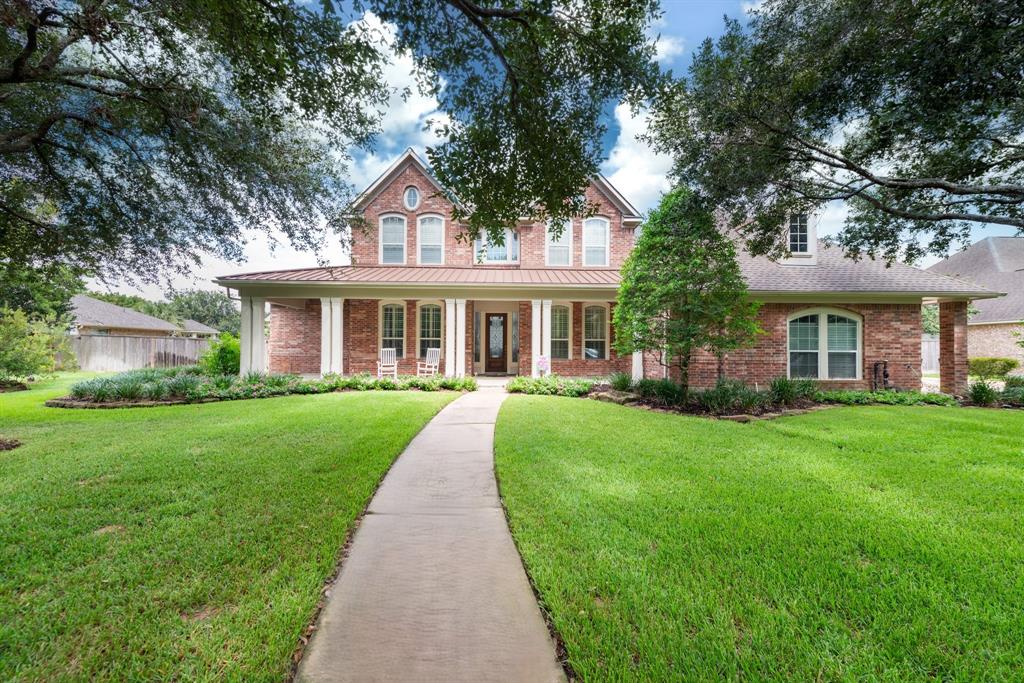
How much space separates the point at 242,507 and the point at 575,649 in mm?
2973

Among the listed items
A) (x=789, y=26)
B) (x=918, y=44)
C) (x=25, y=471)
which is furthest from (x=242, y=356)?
(x=918, y=44)

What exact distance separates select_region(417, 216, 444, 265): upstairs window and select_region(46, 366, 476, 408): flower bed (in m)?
5.22

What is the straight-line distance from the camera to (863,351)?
11.6 meters

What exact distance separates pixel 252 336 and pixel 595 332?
10.9m

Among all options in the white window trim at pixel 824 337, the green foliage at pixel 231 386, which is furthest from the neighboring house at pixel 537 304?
the green foliage at pixel 231 386

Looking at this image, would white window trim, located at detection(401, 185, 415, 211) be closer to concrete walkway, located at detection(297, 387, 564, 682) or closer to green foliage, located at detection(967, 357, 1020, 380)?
concrete walkway, located at detection(297, 387, 564, 682)

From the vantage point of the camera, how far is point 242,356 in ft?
39.5

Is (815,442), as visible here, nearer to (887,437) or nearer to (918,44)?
(887,437)

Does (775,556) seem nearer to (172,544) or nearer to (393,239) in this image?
(172,544)

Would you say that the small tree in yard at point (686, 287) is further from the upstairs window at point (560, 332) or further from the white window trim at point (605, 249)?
the white window trim at point (605, 249)

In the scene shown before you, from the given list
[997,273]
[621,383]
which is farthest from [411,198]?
[997,273]

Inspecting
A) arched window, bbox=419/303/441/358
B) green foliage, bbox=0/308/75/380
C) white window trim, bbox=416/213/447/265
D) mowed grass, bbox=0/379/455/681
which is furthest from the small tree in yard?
green foliage, bbox=0/308/75/380

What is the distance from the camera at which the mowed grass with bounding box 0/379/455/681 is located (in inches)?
72.6

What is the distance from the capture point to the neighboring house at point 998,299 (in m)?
19.0
